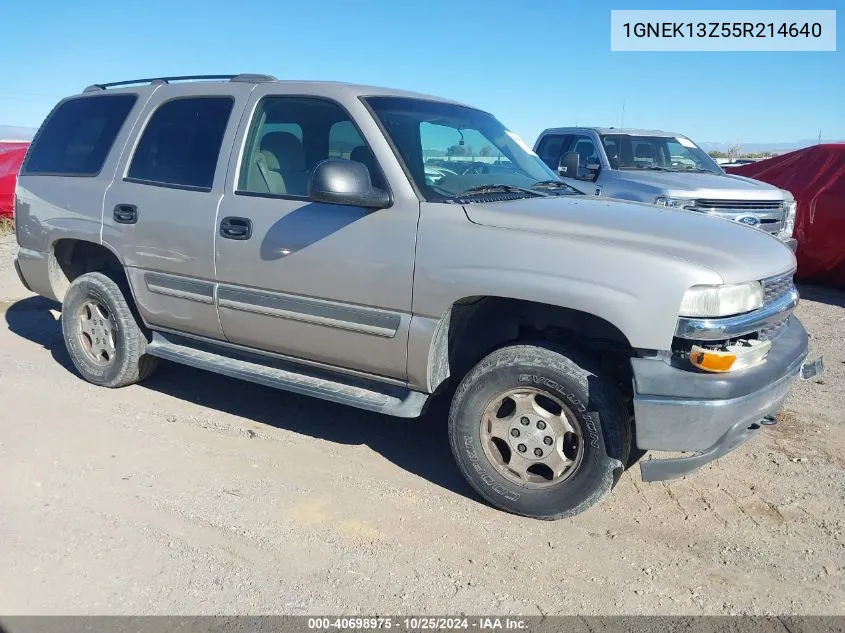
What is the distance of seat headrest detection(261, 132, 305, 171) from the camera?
4121 mm

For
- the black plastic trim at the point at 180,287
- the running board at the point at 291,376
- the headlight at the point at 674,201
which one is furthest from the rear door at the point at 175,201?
the headlight at the point at 674,201

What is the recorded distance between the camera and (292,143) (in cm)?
417

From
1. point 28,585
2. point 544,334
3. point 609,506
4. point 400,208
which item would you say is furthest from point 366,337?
point 28,585

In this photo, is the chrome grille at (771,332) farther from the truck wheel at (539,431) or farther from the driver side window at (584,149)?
the driver side window at (584,149)

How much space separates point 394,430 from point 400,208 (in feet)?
5.42

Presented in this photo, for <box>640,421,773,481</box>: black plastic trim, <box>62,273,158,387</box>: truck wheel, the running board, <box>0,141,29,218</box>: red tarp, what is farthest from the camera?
<box>0,141,29,218</box>: red tarp

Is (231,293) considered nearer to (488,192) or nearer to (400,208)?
(400,208)

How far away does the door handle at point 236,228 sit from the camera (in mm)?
4055

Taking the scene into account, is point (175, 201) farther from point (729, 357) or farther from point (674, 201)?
point (674, 201)

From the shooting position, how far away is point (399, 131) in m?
3.87

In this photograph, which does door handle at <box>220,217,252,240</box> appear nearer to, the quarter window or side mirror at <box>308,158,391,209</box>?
the quarter window

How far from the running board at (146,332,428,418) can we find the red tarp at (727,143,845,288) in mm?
7809

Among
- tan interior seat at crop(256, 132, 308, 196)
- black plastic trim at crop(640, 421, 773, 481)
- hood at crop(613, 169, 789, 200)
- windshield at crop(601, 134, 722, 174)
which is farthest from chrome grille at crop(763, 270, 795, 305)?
windshield at crop(601, 134, 722, 174)

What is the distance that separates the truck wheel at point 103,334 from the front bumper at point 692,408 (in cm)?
349
